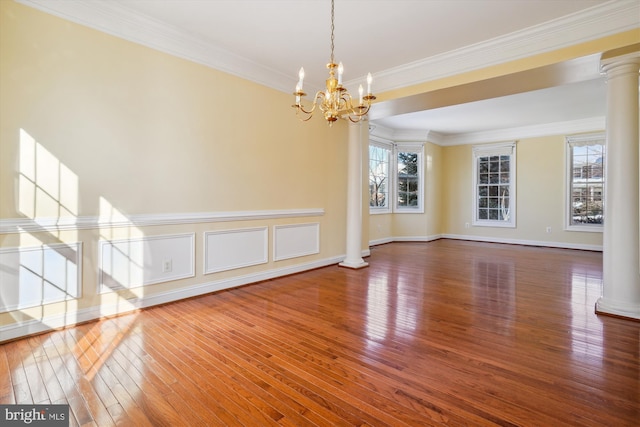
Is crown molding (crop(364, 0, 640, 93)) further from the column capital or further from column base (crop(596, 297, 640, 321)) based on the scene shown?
column base (crop(596, 297, 640, 321))

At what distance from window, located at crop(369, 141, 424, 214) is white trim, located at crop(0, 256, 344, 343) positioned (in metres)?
4.17

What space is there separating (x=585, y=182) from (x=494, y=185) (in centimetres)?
183

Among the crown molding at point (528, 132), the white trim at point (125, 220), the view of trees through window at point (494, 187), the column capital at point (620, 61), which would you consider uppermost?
the crown molding at point (528, 132)

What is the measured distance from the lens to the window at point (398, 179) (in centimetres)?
817

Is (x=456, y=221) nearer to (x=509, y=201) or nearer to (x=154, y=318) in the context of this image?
(x=509, y=201)

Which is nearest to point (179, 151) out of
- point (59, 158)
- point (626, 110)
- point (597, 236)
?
point (59, 158)

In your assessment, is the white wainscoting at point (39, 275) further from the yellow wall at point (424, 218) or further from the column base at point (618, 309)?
the yellow wall at point (424, 218)

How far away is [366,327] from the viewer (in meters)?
2.83

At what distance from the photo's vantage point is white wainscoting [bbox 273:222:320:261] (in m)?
4.65

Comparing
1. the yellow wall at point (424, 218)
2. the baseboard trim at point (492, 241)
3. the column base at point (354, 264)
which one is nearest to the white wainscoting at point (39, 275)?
the column base at point (354, 264)

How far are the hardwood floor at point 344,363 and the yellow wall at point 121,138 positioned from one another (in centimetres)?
80

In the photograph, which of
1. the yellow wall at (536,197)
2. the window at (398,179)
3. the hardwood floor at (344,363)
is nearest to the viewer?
the hardwood floor at (344,363)

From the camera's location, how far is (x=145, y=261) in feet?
10.9

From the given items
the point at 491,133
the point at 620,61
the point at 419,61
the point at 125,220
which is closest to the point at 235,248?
the point at 125,220
